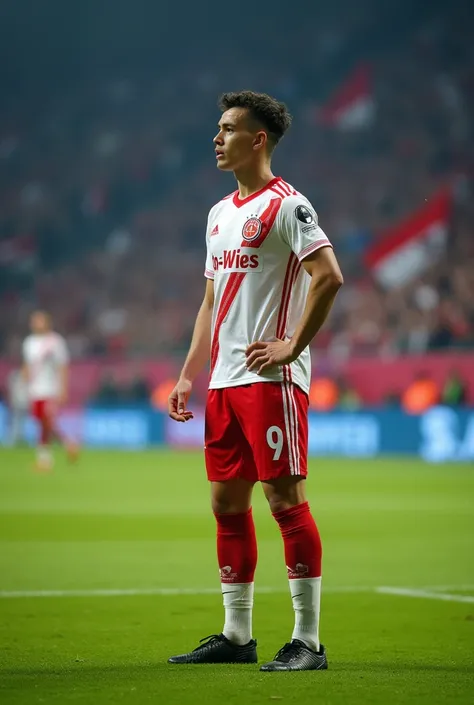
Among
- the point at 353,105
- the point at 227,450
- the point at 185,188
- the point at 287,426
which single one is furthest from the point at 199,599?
the point at 185,188

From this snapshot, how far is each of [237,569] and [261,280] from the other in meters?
1.23

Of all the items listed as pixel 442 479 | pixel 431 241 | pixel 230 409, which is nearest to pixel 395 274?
pixel 431 241

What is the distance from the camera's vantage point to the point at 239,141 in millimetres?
5586

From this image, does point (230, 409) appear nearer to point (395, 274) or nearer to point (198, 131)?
point (395, 274)

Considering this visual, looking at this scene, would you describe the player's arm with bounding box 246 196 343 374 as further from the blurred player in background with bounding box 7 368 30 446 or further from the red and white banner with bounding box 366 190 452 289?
the red and white banner with bounding box 366 190 452 289

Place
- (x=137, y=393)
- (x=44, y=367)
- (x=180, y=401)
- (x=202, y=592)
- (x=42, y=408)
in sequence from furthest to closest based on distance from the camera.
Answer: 1. (x=137, y=393)
2. (x=44, y=367)
3. (x=42, y=408)
4. (x=202, y=592)
5. (x=180, y=401)

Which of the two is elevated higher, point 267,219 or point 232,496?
point 267,219

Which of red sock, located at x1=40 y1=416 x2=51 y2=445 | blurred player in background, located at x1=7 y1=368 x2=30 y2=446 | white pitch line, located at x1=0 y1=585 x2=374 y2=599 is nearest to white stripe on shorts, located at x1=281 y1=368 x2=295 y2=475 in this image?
white pitch line, located at x1=0 y1=585 x2=374 y2=599

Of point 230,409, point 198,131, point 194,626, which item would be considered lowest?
point 194,626

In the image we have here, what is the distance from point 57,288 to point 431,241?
Result: 1279 cm

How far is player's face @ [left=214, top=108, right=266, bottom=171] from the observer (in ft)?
18.3

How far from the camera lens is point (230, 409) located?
18.0ft

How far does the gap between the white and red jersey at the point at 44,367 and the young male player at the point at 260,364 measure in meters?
16.0

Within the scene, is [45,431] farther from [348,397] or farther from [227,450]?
[227,450]
